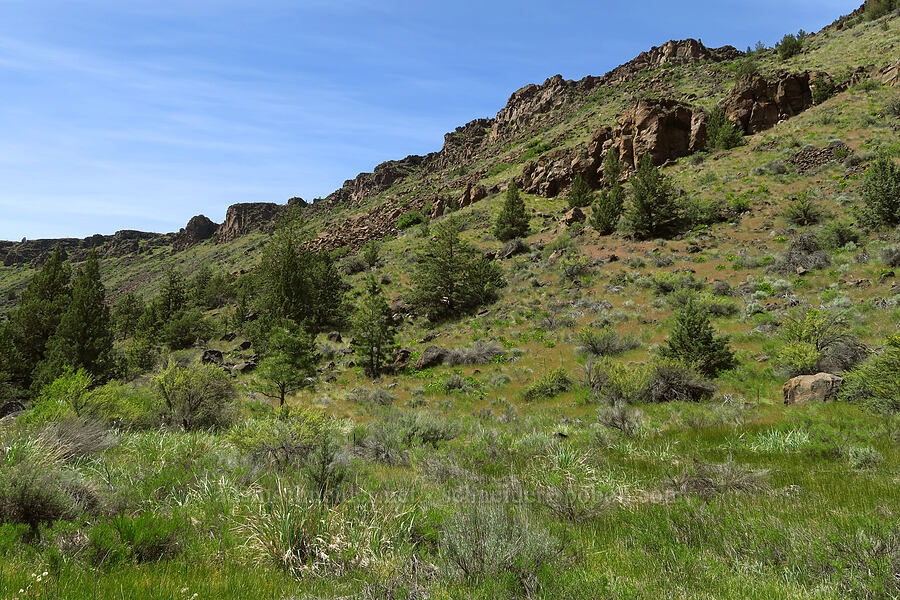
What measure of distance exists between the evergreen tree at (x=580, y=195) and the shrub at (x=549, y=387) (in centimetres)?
3100

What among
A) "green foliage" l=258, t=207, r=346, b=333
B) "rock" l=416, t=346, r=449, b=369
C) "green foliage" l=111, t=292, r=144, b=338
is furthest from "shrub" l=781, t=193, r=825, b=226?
"green foliage" l=111, t=292, r=144, b=338

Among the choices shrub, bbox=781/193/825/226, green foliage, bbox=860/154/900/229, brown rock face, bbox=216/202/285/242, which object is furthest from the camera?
brown rock face, bbox=216/202/285/242

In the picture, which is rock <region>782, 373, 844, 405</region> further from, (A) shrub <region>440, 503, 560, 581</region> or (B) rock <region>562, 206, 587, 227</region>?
(B) rock <region>562, 206, 587, 227</region>

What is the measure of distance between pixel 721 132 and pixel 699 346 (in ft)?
124

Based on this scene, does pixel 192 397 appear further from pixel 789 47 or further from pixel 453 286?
pixel 789 47

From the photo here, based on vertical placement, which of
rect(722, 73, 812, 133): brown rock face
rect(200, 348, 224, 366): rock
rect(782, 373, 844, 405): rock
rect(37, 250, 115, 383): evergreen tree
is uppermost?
rect(722, 73, 812, 133): brown rock face

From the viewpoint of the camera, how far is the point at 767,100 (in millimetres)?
38750

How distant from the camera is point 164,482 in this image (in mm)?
4645

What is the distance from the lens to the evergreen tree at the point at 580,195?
4153 cm

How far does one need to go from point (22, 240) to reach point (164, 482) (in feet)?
785

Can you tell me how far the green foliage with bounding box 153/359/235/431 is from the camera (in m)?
9.87

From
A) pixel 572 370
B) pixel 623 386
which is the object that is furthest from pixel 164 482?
pixel 572 370

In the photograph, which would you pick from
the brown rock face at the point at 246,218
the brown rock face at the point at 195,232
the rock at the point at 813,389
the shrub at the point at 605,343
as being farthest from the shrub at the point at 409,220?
the brown rock face at the point at 195,232

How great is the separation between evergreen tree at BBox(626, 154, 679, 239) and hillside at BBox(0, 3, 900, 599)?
0.49 m
